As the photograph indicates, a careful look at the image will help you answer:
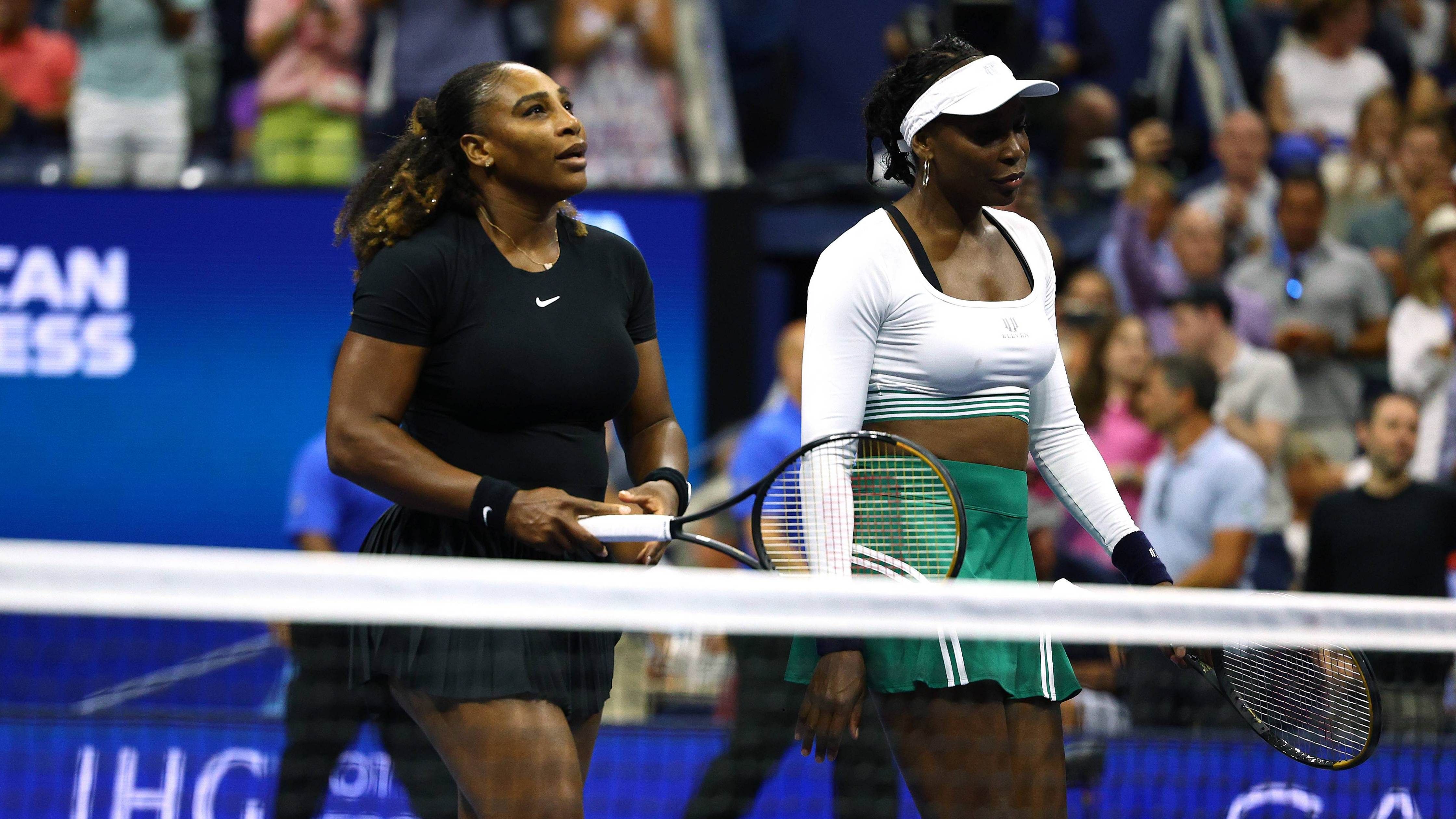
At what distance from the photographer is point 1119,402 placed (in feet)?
22.5

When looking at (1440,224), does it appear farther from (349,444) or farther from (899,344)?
(349,444)

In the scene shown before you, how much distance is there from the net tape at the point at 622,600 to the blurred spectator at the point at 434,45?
18.2 ft

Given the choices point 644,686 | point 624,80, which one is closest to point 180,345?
point 624,80

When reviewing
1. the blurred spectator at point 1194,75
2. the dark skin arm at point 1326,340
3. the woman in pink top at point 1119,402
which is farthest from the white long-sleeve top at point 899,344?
the blurred spectator at point 1194,75

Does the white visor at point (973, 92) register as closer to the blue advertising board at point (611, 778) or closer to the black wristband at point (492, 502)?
the black wristband at point (492, 502)

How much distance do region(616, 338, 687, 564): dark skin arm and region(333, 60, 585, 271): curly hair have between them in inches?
17.6

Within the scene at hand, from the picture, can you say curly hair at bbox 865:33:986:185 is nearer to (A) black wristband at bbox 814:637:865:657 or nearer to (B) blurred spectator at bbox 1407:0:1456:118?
(A) black wristband at bbox 814:637:865:657

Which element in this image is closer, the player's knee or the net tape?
the net tape

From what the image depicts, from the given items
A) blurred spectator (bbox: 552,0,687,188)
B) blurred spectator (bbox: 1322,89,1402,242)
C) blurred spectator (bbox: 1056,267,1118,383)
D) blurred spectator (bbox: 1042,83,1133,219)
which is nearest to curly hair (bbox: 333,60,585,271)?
blurred spectator (bbox: 1056,267,1118,383)

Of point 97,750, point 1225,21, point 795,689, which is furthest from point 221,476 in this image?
point 1225,21

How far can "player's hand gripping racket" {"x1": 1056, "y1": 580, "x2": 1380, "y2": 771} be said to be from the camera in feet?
9.91

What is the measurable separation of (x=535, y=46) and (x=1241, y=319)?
352 centimetres

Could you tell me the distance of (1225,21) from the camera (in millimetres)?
9859

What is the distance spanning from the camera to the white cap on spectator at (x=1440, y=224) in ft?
23.1
